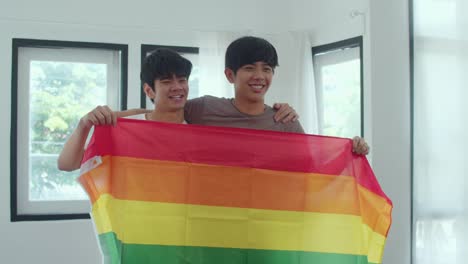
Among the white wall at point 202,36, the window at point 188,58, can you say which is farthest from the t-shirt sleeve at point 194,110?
the window at point 188,58

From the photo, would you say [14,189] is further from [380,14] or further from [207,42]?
[380,14]

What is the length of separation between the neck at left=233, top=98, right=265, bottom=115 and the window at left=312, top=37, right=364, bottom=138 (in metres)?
1.60

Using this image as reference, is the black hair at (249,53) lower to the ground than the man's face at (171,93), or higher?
higher

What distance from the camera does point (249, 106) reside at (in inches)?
83.3

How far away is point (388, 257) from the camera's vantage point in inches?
138

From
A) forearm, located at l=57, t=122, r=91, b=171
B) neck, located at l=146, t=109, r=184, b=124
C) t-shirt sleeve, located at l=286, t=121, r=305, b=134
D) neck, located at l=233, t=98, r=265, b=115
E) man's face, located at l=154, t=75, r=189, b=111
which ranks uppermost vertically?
man's face, located at l=154, t=75, r=189, b=111

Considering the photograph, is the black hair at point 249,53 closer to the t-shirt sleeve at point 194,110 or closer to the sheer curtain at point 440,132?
the t-shirt sleeve at point 194,110

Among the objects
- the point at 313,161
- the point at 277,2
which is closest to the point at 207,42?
the point at 277,2

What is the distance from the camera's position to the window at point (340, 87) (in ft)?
12.3

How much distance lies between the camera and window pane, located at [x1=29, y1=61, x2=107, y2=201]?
12.9ft

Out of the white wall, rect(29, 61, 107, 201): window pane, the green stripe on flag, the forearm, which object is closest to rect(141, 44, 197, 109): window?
the white wall

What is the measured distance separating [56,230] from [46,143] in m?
0.60

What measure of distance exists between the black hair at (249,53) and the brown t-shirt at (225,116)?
145 mm

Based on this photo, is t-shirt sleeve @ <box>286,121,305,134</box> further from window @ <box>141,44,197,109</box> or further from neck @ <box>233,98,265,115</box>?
window @ <box>141,44,197,109</box>
